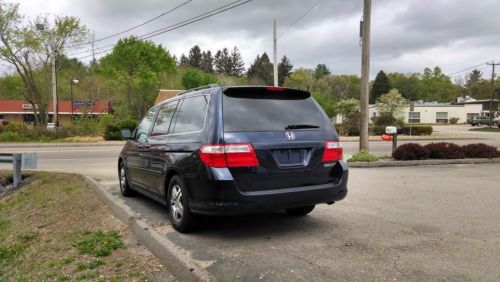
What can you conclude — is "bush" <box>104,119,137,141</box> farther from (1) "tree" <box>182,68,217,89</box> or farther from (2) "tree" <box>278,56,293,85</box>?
(2) "tree" <box>278,56,293,85</box>

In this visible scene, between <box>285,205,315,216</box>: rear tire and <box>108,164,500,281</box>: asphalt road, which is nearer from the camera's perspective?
<box>108,164,500,281</box>: asphalt road

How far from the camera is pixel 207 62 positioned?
13200 centimetres

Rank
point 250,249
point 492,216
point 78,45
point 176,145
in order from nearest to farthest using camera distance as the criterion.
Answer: point 250,249 < point 176,145 < point 492,216 < point 78,45

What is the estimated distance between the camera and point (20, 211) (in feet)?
29.9

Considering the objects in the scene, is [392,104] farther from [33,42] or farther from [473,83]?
[473,83]

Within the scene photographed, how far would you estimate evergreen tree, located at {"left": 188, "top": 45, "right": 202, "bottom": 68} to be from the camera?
425 ft

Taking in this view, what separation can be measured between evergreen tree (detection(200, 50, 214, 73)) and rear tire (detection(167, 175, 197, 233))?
410ft

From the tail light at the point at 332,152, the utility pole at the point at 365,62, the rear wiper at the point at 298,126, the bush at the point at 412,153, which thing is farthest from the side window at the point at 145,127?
the bush at the point at 412,153

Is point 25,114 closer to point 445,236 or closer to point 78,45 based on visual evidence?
point 78,45

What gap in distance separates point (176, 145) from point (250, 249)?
1673 mm

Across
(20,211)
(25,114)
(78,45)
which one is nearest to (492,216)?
(20,211)

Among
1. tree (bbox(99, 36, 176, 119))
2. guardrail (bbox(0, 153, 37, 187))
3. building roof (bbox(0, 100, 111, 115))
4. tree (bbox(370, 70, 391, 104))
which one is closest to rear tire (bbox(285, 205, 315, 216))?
guardrail (bbox(0, 153, 37, 187))

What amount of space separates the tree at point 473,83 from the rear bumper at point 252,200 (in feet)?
436

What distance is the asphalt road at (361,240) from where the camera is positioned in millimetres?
4035
